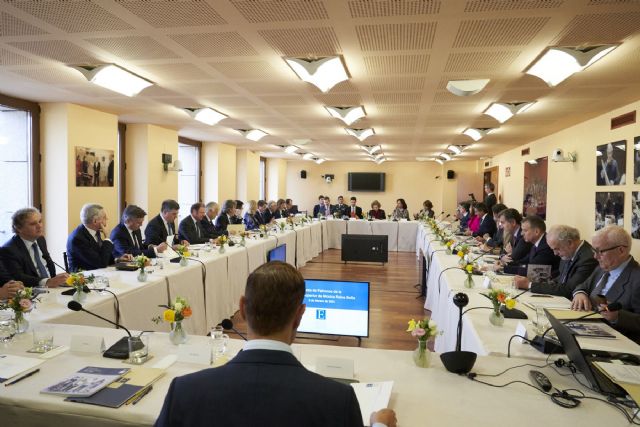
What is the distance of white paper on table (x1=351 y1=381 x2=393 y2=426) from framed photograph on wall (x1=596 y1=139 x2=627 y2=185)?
4.84 m

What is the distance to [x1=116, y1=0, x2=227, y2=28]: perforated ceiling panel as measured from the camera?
2305 millimetres

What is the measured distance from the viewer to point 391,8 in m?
2.30

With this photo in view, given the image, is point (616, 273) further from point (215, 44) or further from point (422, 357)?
point (215, 44)

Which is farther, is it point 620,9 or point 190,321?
point 190,321

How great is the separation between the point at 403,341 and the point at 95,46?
3573mm

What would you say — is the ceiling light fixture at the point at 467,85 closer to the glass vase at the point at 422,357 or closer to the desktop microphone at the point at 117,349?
the glass vase at the point at 422,357

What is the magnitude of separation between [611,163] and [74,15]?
18.9 feet

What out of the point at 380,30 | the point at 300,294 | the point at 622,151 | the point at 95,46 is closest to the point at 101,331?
the point at 300,294

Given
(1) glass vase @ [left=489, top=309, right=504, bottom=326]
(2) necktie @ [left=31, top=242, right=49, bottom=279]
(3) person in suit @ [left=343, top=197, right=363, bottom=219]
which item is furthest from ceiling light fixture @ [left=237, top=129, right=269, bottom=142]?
(1) glass vase @ [left=489, top=309, right=504, bottom=326]

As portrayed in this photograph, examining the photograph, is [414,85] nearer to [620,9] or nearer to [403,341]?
[620,9]

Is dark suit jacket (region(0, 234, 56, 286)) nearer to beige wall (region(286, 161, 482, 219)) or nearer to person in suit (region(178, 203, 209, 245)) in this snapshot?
person in suit (region(178, 203, 209, 245))

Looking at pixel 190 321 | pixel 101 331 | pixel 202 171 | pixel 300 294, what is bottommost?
pixel 190 321

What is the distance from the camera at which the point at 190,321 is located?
3695mm

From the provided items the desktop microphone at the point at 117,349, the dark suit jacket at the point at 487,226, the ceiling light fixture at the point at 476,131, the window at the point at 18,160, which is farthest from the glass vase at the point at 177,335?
the dark suit jacket at the point at 487,226
